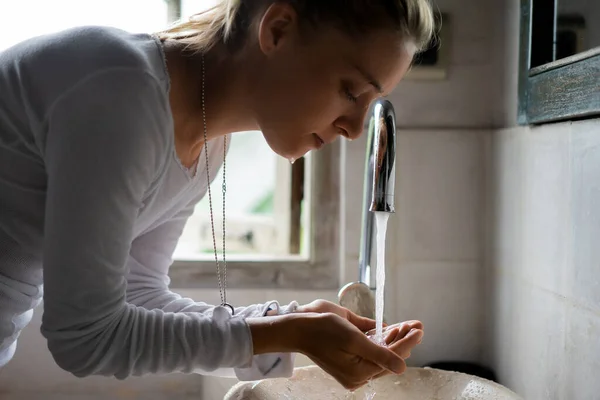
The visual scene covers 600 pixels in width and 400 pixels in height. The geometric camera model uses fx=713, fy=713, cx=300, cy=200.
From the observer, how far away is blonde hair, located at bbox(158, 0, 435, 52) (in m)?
Result: 0.79

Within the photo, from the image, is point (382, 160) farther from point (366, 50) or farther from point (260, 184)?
point (260, 184)

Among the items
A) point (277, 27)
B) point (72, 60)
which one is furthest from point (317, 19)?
point (72, 60)

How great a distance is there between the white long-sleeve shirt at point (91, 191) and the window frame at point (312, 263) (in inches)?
21.6

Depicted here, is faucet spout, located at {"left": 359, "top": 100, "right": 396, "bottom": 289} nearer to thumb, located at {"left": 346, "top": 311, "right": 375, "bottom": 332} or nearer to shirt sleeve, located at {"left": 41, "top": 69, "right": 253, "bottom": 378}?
thumb, located at {"left": 346, "top": 311, "right": 375, "bottom": 332}

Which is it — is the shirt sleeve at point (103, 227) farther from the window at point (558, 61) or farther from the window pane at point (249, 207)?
the window pane at point (249, 207)

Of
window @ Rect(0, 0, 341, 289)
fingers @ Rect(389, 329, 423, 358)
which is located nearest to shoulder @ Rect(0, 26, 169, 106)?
fingers @ Rect(389, 329, 423, 358)

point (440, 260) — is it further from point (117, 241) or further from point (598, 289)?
point (117, 241)

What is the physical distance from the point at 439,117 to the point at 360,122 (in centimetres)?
52

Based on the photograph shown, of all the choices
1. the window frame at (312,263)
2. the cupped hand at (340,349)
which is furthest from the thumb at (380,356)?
the window frame at (312,263)

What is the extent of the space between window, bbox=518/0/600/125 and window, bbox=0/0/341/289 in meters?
0.42

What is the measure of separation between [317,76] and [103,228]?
0.96ft

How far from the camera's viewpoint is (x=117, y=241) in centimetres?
73

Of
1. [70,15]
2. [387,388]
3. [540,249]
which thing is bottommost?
[387,388]

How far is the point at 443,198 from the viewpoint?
1.34 metres
